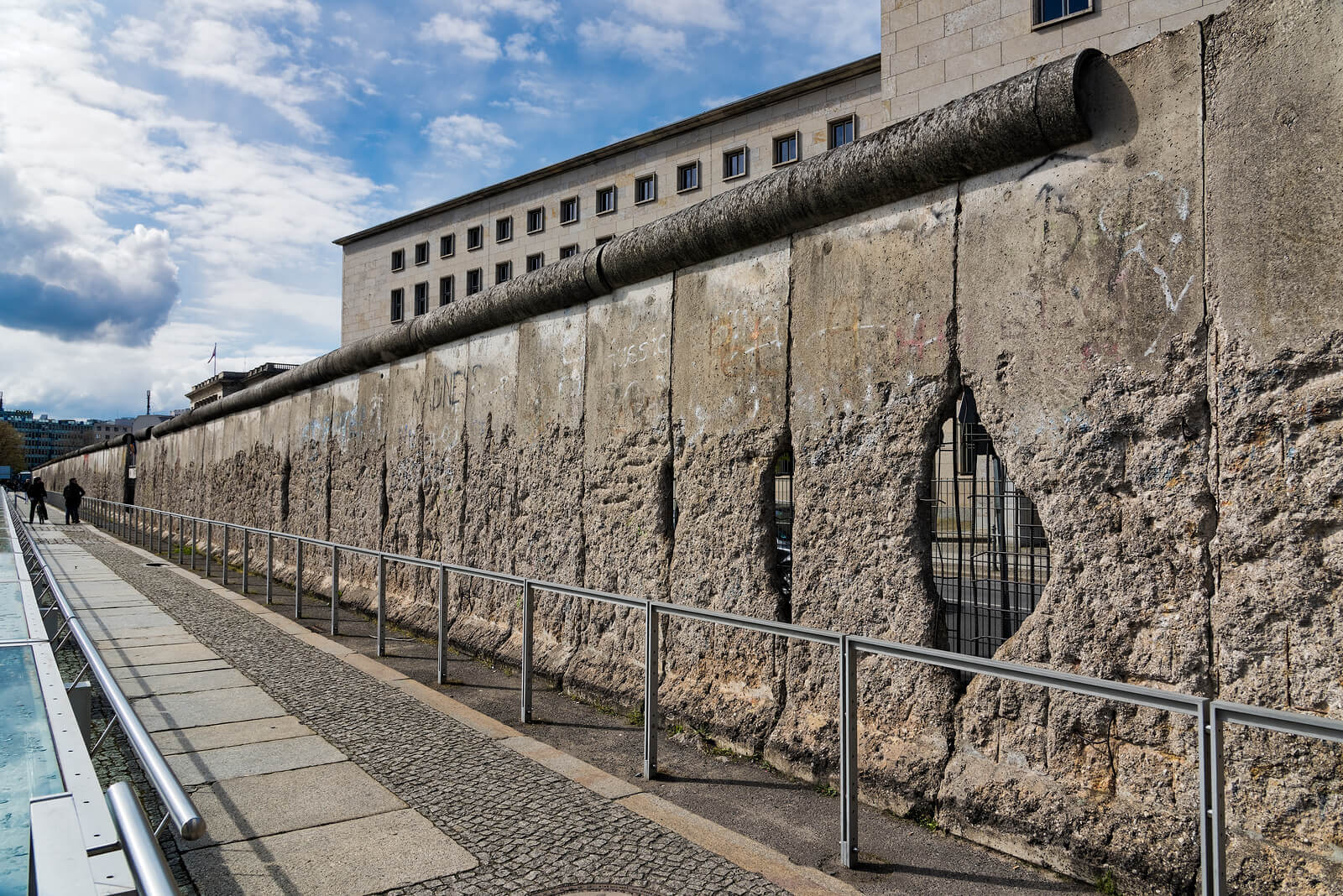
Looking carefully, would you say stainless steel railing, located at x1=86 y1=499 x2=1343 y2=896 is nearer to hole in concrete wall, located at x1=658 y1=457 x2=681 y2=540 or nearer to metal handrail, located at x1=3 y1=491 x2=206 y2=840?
hole in concrete wall, located at x1=658 y1=457 x2=681 y2=540

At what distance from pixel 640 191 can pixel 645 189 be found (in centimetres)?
22

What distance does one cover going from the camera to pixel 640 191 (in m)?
38.2

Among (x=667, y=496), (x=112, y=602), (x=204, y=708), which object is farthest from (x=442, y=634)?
(x=112, y=602)

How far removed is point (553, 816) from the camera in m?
3.49

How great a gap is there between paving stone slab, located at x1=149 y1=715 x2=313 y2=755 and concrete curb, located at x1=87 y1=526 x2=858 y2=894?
0.81 metres

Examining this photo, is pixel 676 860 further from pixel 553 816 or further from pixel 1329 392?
pixel 1329 392

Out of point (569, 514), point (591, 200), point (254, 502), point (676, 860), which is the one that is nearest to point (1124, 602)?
point (676, 860)

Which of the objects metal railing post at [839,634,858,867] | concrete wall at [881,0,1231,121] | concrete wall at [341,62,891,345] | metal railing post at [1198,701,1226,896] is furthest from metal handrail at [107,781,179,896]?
concrete wall at [341,62,891,345]

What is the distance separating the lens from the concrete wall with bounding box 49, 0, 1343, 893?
8.81 feet

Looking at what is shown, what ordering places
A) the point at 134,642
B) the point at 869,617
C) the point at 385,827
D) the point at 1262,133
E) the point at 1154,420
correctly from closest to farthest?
the point at 1262,133 < the point at 1154,420 < the point at 385,827 < the point at 869,617 < the point at 134,642

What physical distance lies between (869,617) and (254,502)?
1193cm

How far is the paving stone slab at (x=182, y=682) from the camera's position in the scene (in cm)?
549

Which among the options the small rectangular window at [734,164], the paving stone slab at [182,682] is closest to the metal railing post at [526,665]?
the paving stone slab at [182,682]

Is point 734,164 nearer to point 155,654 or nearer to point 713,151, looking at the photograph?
point 713,151
